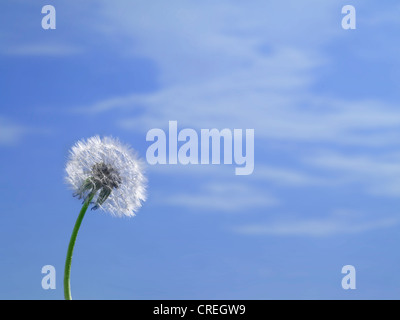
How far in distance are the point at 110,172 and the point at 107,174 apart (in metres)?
0.04

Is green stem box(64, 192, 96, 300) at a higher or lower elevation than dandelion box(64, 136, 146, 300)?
lower

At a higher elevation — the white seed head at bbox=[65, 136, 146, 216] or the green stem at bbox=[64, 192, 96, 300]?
the white seed head at bbox=[65, 136, 146, 216]

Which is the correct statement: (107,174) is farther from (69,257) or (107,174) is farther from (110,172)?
(69,257)

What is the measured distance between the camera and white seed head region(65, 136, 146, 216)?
6012mm

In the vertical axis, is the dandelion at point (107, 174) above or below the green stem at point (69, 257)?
above

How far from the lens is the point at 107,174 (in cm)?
613

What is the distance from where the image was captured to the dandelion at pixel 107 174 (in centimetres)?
595

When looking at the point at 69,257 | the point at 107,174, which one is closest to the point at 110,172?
the point at 107,174

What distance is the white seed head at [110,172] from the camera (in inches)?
237

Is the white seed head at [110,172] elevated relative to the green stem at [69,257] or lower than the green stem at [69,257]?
elevated
